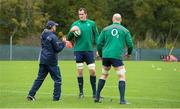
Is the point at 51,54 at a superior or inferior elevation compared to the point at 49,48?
inferior

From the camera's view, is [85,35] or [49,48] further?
[85,35]

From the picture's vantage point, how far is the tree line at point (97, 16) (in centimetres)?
6512

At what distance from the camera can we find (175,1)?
276 ft

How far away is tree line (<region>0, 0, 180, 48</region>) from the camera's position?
65125mm

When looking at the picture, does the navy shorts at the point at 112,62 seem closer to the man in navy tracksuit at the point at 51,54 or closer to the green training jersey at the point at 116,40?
the green training jersey at the point at 116,40

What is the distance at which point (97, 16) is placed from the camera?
249 ft

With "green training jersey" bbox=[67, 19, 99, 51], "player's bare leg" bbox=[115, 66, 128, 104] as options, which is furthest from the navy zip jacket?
"player's bare leg" bbox=[115, 66, 128, 104]

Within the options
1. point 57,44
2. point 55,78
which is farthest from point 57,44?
point 55,78

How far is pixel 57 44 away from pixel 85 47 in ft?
4.43

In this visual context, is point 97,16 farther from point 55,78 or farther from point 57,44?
point 57,44

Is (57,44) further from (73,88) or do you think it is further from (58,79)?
(73,88)

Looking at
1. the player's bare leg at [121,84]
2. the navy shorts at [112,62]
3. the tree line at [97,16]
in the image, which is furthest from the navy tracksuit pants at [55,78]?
the tree line at [97,16]

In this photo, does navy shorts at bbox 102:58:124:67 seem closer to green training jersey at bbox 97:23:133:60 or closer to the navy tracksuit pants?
green training jersey at bbox 97:23:133:60

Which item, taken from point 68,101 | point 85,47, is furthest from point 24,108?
point 85,47
